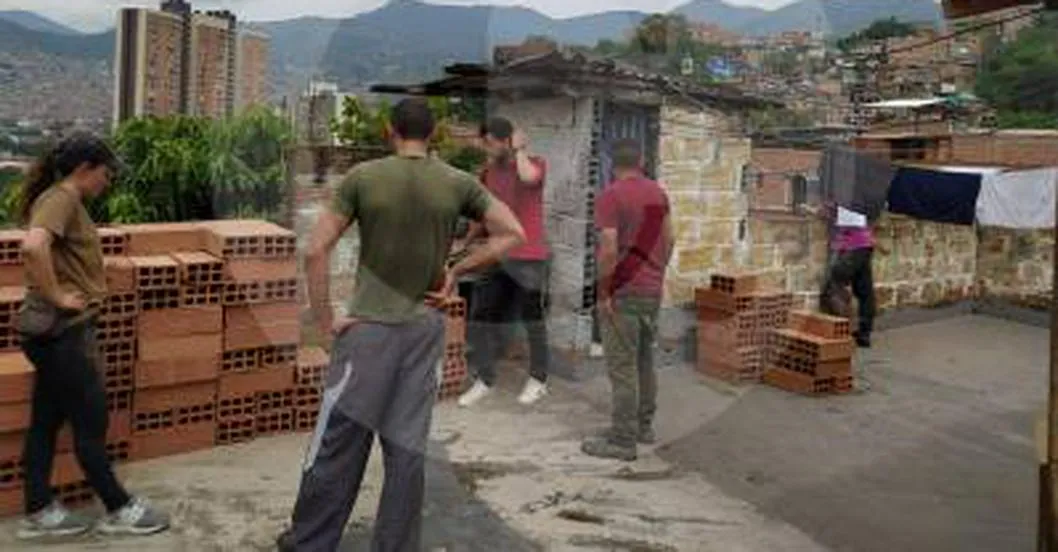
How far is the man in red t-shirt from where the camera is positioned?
4668 mm

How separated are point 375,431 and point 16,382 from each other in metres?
1.41

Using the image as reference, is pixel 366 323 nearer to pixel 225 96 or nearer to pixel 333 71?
pixel 333 71

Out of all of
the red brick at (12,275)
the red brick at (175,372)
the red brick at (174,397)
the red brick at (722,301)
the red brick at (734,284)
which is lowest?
the red brick at (174,397)

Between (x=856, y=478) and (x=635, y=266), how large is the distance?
4.25 feet

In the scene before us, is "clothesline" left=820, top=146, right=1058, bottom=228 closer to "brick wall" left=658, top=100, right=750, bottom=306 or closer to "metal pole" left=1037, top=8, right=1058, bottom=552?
"brick wall" left=658, top=100, right=750, bottom=306

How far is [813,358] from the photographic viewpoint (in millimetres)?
6055

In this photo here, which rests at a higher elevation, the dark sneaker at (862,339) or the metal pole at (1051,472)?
the metal pole at (1051,472)

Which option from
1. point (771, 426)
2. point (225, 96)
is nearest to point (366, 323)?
point (771, 426)

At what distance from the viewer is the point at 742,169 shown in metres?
7.42

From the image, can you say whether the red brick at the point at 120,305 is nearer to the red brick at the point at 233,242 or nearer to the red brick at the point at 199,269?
the red brick at the point at 199,269

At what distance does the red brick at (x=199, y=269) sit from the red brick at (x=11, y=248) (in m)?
0.57

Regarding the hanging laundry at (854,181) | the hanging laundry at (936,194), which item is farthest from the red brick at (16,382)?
the hanging laundry at (936,194)

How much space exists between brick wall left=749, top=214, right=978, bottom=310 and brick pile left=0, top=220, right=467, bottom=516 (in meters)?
3.93

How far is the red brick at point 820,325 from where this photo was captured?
623 cm
